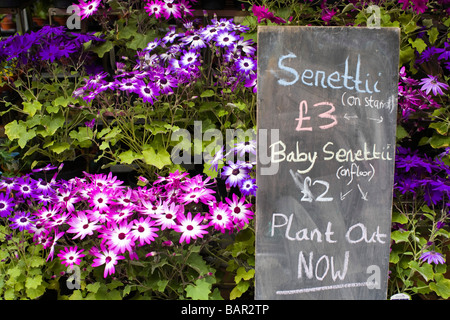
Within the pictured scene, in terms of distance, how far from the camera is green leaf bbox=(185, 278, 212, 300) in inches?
60.3

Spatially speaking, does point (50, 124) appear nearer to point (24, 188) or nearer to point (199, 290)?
point (24, 188)

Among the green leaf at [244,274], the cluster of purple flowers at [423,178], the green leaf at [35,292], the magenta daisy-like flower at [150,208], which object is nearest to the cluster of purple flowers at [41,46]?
the magenta daisy-like flower at [150,208]

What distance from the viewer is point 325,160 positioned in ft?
4.70

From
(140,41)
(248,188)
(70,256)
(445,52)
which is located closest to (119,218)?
(70,256)

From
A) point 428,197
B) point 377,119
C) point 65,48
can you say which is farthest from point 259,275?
point 65,48

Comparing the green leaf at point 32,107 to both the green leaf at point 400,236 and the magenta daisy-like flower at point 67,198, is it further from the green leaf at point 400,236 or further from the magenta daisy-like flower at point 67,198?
the green leaf at point 400,236

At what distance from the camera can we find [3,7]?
2.47 metres

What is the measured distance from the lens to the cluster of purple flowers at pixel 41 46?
197cm

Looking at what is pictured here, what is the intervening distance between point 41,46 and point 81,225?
90 cm

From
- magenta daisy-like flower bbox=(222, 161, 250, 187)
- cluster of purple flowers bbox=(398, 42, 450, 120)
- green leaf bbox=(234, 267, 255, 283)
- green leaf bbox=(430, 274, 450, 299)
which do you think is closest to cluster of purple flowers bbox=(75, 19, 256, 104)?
magenta daisy-like flower bbox=(222, 161, 250, 187)

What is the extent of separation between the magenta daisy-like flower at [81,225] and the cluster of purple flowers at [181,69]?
478 mm

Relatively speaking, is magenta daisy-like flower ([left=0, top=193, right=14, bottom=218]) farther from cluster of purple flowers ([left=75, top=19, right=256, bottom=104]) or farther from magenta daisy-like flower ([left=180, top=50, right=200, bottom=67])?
magenta daisy-like flower ([left=180, top=50, right=200, bottom=67])

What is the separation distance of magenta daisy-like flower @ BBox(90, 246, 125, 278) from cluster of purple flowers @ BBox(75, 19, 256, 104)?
0.59 metres
